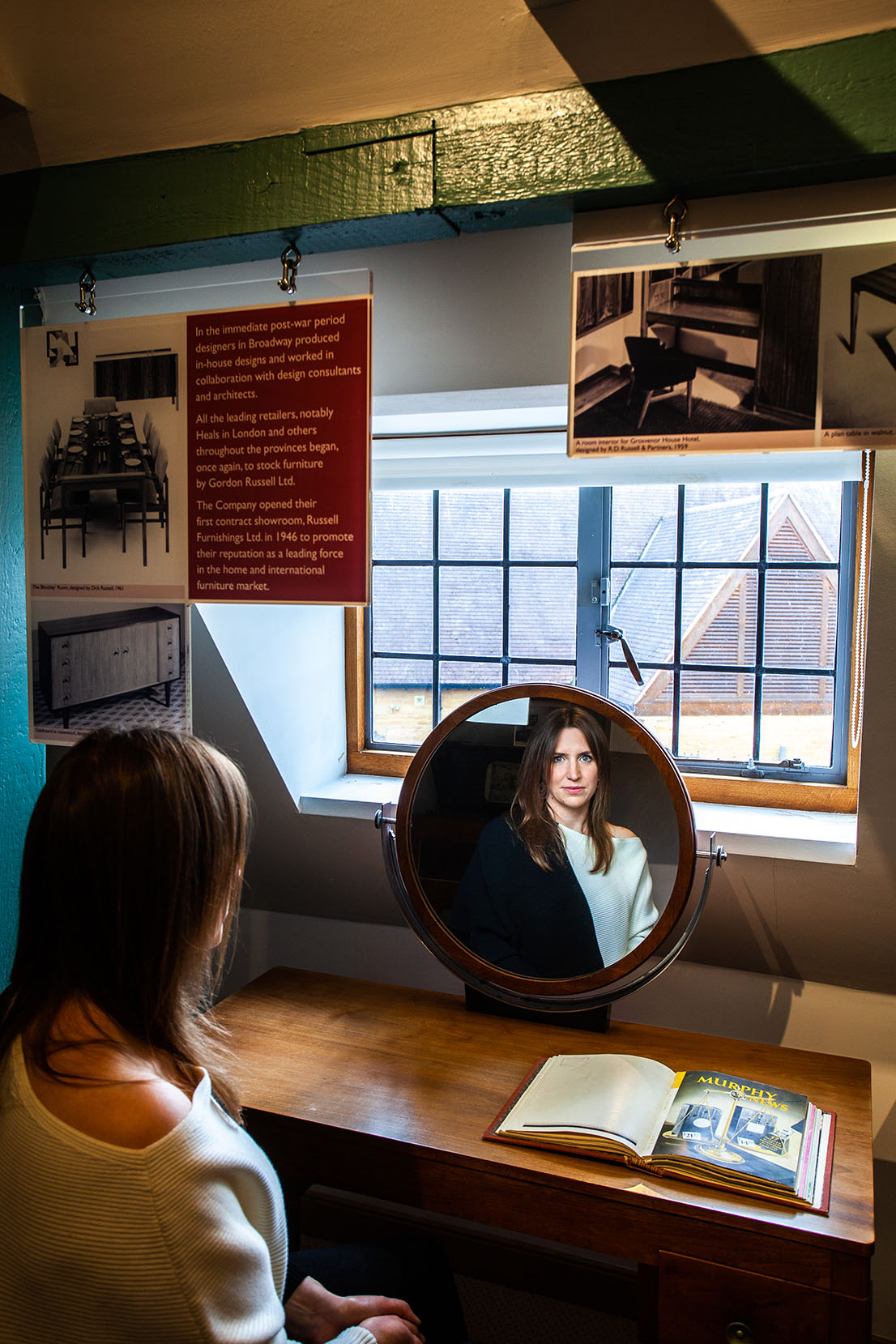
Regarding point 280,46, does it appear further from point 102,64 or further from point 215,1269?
point 215,1269

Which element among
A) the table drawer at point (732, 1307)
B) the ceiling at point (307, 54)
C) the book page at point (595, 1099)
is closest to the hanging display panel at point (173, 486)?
the ceiling at point (307, 54)

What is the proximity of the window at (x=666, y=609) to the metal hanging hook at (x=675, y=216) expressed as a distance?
2.49 ft

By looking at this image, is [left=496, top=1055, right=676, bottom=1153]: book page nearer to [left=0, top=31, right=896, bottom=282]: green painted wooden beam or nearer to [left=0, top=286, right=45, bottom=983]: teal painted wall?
[left=0, top=286, right=45, bottom=983]: teal painted wall

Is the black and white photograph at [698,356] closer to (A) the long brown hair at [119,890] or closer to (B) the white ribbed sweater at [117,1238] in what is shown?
(A) the long brown hair at [119,890]

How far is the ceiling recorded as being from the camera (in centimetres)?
114

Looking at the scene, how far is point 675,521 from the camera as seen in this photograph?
2.04 m

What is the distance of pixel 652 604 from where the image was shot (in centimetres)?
208

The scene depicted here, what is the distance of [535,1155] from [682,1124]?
20cm

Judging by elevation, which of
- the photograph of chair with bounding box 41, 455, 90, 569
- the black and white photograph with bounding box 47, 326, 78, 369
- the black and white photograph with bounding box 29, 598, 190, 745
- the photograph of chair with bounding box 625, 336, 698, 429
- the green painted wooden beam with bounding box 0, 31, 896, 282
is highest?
the green painted wooden beam with bounding box 0, 31, 896, 282

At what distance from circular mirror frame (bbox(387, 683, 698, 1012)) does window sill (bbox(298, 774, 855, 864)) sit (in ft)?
0.47

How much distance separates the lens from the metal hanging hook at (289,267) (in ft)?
4.54

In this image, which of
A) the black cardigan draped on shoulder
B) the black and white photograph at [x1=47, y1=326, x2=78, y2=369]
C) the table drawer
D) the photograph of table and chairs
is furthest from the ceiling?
the table drawer

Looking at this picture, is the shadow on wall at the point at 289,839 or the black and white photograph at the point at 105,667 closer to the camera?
the black and white photograph at the point at 105,667

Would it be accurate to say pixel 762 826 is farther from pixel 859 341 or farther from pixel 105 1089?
pixel 105 1089
